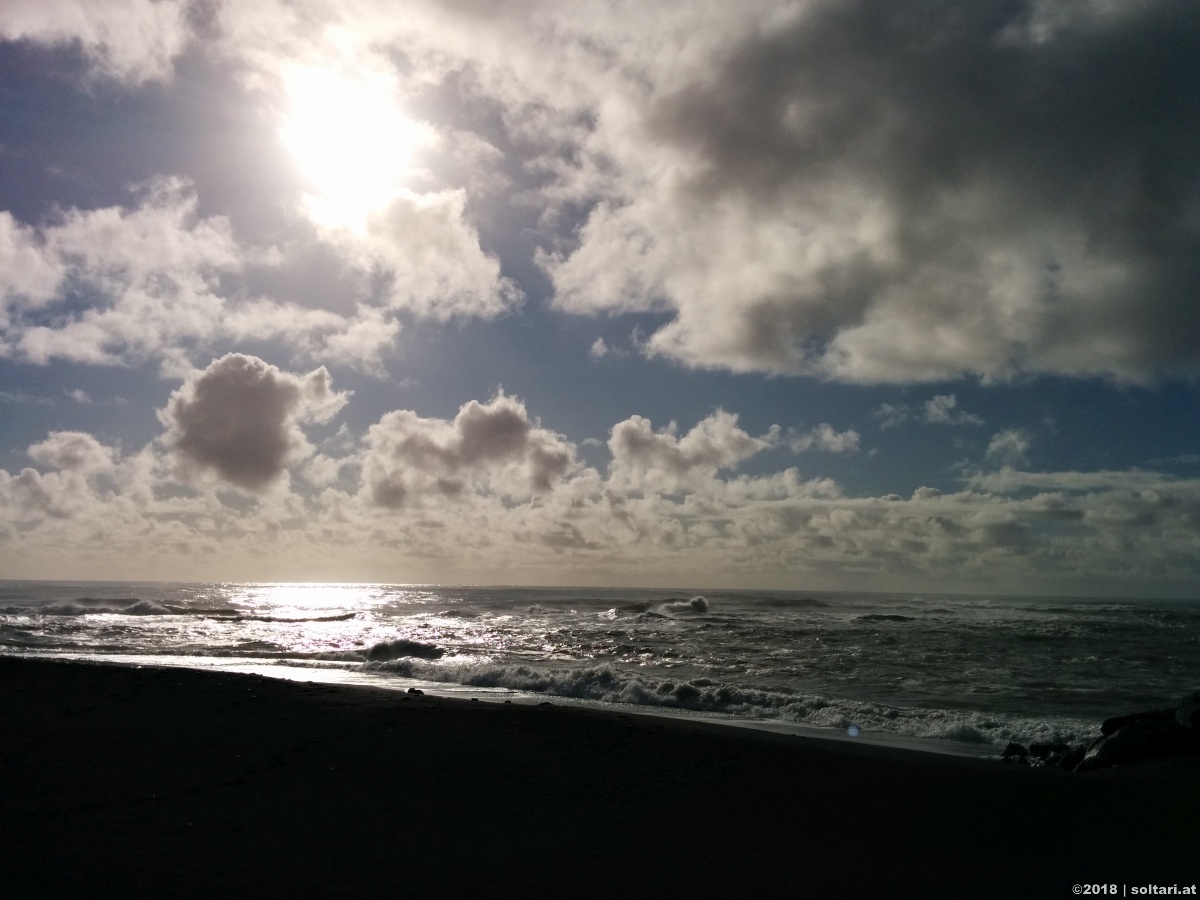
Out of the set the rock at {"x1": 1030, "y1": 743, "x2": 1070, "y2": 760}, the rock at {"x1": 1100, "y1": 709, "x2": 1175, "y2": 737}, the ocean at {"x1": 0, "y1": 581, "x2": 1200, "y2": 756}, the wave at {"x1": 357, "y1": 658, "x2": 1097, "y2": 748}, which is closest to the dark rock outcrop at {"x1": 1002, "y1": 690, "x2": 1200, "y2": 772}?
the rock at {"x1": 1100, "y1": 709, "x2": 1175, "y2": 737}

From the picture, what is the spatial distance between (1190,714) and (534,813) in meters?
10.4

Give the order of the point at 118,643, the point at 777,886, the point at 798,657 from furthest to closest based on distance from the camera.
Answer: the point at 118,643 → the point at 798,657 → the point at 777,886

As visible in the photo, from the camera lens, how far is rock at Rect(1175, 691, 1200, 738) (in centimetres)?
1165

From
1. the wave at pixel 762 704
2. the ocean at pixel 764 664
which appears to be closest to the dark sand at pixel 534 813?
the wave at pixel 762 704

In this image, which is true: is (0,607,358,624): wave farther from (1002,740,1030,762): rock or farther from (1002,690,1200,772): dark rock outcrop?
(1002,690,1200,772): dark rock outcrop

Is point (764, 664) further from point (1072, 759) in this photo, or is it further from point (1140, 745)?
point (1140, 745)

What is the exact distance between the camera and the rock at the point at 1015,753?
12914 millimetres

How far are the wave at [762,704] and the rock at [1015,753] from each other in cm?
147

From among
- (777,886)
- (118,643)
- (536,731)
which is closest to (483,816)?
(777,886)

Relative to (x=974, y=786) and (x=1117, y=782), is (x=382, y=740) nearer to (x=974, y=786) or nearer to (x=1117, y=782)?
(x=974, y=786)

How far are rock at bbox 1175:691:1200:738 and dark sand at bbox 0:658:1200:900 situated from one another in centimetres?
152

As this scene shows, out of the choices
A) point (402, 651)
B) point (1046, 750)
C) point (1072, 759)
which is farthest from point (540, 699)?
point (402, 651)

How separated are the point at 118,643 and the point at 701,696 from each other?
25596mm

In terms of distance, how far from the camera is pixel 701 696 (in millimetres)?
18469
